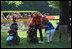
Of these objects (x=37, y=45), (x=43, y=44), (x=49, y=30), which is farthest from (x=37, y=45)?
(x=49, y=30)

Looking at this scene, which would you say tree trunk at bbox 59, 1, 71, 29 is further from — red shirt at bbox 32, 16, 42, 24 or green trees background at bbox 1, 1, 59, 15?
red shirt at bbox 32, 16, 42, 24

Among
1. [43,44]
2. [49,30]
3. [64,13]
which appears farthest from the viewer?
[49,30]

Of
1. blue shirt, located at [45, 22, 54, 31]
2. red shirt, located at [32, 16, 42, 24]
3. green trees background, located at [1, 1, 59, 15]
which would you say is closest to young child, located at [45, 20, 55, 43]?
blue shirt, located at [45, 22, 54, 31]

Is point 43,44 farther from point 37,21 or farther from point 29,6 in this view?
point 29,6

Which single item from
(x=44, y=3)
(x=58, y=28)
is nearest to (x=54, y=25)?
(x=58, y=28)

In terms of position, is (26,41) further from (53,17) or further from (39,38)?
(53,17)

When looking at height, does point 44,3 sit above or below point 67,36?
above

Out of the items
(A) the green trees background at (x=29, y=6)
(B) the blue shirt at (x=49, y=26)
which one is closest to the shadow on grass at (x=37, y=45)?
(B) the blue shirt at (x=49, y=26)

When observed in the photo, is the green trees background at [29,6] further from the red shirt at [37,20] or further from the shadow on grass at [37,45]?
the shadow on grass at [37,45]

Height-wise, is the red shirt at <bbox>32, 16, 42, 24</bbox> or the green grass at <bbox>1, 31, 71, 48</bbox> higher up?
the red shirt at <bbox>32, 16, 42, 24</bbox>

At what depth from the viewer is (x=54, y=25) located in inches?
397

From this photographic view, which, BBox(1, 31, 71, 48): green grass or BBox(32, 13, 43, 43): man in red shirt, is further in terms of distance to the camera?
BBox(32, 13, 43, 43): man in red shirt

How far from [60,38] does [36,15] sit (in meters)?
1.09

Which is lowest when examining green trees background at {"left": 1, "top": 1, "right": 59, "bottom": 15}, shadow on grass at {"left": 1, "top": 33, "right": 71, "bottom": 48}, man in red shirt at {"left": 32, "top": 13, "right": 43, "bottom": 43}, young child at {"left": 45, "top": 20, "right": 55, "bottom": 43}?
shadow on grass at {"left": 1, "top": 33, "right": 71, "bottom": 48}
